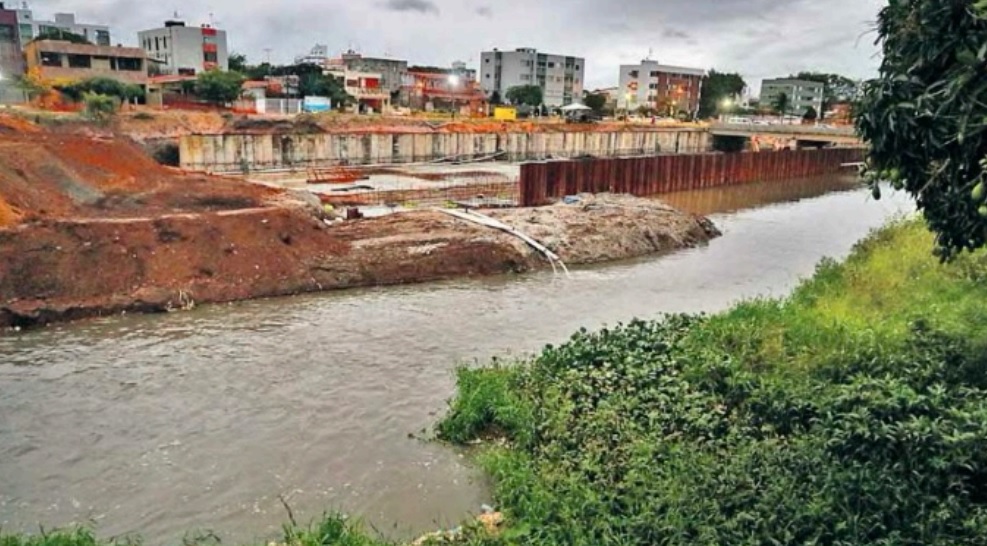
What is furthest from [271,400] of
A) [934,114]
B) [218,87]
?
[218,87]

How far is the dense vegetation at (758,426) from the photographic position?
5906mm

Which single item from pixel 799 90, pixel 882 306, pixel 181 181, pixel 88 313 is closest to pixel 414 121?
pixel 181 181

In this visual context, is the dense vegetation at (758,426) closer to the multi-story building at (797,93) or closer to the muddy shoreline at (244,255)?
the muddy shoreline at (244,255)

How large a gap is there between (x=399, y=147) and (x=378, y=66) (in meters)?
48.3

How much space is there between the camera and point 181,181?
21.9 metres

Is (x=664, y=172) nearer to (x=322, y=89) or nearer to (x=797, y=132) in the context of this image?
(x=797, y=132)

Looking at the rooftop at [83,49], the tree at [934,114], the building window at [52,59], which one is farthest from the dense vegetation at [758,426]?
the building window at [52,59]

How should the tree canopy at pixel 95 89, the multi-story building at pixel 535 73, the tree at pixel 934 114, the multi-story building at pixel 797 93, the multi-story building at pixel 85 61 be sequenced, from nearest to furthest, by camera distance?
the tree at pixel 934 114 → the tree canopy at pixel 95 89 → the multi-story building at pixel 85 61 → the multi-story building at pixel 535 73 → the multi-story building at pixel 797 93

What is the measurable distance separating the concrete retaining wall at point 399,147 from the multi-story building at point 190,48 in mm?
40770

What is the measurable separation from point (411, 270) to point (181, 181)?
836 centimetres

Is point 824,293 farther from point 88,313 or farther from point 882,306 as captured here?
point 88,313

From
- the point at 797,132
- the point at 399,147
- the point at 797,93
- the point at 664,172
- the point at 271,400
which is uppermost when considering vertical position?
the point at 797,93

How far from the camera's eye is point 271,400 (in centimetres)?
1131

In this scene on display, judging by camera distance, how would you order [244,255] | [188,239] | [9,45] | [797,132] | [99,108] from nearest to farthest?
[188,239] < [244,255] < [99,108] < [797,132] < [9,45]
